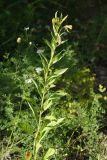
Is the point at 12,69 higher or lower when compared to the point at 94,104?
higher

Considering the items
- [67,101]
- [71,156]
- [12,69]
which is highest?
[12,69]

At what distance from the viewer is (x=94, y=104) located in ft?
13.2

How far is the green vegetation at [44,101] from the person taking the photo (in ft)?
9.52

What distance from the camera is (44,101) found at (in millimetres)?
3402

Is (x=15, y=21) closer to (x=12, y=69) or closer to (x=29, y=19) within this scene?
(x=29, y=19)

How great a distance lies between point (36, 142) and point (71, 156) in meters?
0.87

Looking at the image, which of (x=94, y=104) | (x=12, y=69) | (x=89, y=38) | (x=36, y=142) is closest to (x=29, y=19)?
(x=89, y=38)

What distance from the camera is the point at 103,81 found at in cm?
507

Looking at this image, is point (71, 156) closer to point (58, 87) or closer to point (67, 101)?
point (67, 101)

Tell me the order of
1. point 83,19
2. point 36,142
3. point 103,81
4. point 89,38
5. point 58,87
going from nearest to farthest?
point 36,142
point 58,87
point 103,81
point 89,38
point 83,19

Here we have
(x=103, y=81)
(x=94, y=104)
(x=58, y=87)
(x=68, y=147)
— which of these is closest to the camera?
(x=68, y=147)

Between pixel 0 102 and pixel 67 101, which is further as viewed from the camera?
pixel 67 101

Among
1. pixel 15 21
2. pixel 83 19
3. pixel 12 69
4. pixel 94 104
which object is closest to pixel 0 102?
pixel 12 69

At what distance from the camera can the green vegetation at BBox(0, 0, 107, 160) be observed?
9.52 ft
